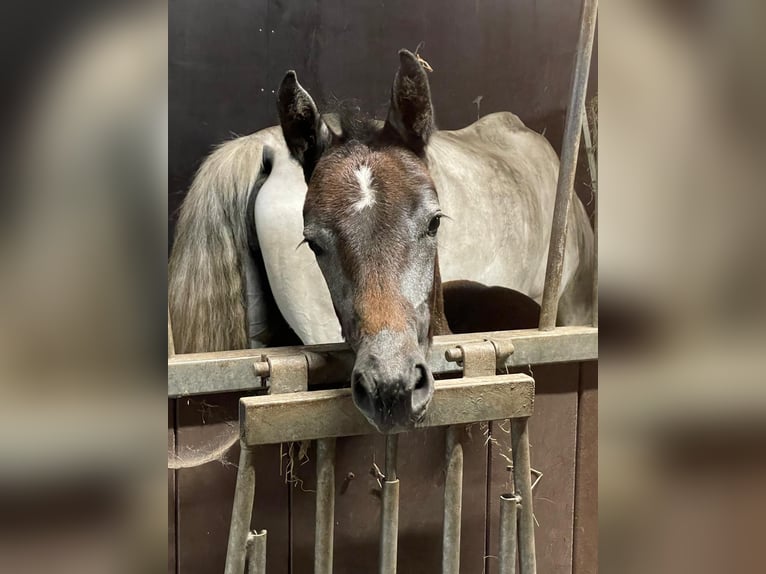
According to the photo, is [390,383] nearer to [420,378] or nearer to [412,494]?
[420,378]

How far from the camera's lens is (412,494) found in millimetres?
1053

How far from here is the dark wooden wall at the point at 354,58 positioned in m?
0.95

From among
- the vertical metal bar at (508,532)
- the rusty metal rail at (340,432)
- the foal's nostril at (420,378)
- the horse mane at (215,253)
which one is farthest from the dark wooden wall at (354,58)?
the vertical metal bar at (508,532)

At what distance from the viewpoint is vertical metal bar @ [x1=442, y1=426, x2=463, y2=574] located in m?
0.86

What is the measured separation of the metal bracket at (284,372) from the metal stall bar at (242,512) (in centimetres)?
9

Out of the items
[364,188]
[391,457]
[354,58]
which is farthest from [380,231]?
[354,58]

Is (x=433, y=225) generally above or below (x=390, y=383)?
above

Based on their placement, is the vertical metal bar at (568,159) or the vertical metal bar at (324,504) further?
the vertical metal bar at (568,159)

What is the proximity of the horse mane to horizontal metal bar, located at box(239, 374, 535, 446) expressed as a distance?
0.85 ft

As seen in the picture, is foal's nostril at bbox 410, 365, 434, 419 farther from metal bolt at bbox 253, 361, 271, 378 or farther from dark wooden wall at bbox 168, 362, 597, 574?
dark wooden wall at bbox 168, 362, 597, 574

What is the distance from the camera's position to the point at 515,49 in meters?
1.18

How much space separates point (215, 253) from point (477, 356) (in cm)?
46

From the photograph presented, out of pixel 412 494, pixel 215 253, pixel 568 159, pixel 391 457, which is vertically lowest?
pixel 412 494

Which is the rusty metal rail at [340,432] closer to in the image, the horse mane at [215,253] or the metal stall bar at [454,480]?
the metal stall bar at [454,480]
